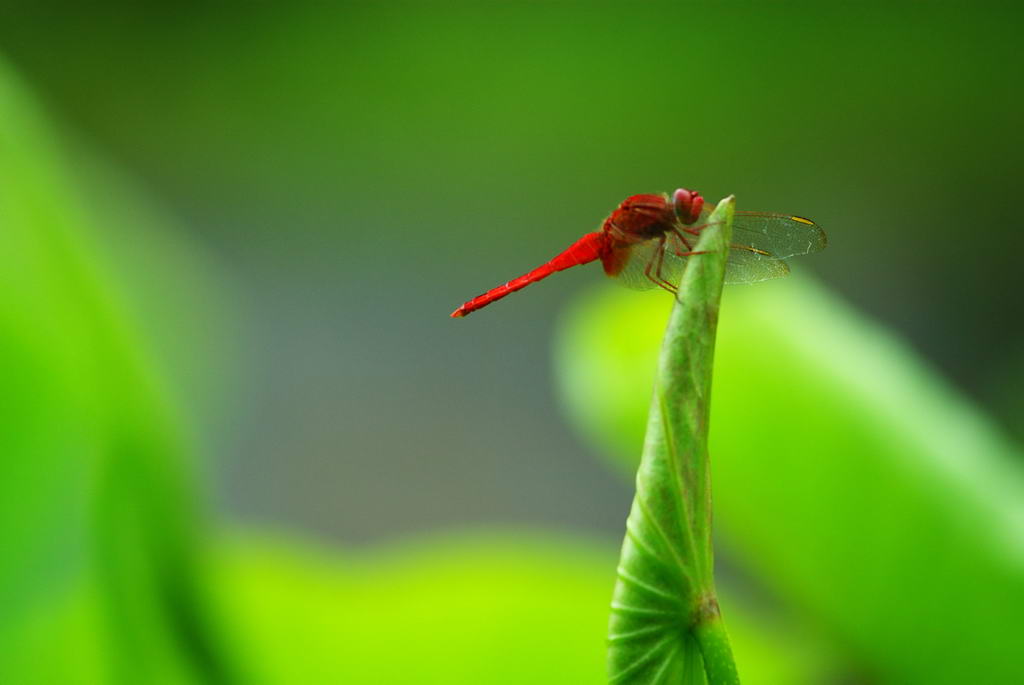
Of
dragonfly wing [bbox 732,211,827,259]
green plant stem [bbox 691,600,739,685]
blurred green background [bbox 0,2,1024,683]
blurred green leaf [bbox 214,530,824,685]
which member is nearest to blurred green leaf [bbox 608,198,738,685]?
green plant stem [bbox 691,600,739,685]

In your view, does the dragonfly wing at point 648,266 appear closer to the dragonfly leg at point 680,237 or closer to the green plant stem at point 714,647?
the dragonfly leg at point 680,237

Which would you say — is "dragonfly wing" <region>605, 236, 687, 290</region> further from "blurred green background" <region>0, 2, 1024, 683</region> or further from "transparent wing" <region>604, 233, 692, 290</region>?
"blurred green background" <region>0, 2, 1024, 683</region>

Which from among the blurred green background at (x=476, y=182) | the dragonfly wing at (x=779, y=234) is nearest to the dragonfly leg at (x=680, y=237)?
the dragonfly wing at (x=779, y=234)

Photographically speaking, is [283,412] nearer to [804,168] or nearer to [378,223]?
[378,223]

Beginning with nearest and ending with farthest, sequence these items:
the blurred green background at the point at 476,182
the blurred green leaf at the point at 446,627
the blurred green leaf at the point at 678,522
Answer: the blurred green leaf at the point at 678,522
the blurred green leaf at the point at 446,627
the blurred green background at the point at 476,182

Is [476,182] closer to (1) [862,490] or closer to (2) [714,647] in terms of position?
(1) [862,490]

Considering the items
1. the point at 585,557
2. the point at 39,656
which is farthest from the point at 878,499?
the point at 39,656

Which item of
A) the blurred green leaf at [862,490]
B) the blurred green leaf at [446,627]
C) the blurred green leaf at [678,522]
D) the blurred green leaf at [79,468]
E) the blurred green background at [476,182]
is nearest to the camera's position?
the blurred green leaf at [678,522]

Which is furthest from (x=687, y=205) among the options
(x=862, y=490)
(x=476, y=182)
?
(x=476, y=182)
